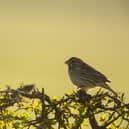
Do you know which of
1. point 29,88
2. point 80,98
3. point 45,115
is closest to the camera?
point 45,115

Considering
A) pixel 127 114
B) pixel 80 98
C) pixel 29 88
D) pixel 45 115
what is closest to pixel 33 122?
pixel 45 115

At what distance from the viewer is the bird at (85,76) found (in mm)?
5520

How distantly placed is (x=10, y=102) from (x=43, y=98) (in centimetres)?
31

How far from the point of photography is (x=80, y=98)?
3.55m

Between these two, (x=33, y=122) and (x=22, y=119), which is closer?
(x=33, y=122)

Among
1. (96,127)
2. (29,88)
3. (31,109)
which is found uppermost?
(29,88)

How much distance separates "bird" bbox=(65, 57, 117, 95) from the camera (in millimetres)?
5520

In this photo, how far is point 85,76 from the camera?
19.2 ft

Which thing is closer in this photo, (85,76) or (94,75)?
(94,75)

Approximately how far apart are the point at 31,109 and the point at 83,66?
245cm

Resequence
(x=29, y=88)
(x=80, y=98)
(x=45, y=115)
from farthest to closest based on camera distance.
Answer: (x=29, y=88) → (x=80, y=98) → (x=45, y=115)

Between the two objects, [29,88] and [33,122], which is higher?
[29,88]

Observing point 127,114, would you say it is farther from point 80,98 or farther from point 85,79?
point 85,79

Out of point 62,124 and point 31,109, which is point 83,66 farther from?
point 62,124
